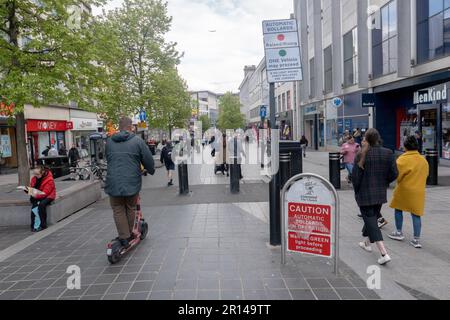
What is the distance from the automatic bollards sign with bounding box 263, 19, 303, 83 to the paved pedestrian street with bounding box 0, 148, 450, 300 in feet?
8.21

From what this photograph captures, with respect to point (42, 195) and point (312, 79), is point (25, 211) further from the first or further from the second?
point (312, 79)

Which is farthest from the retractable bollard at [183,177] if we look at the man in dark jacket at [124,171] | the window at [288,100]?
the window at [288,100]

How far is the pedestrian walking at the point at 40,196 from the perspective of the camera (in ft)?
23.4

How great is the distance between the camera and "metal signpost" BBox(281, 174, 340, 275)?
4188mm

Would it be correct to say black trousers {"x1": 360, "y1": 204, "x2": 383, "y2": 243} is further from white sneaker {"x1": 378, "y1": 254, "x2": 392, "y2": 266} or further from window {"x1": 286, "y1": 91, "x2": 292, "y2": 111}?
window {"x1": 286, "y1": 91, "x2": 292, "y2": 111}

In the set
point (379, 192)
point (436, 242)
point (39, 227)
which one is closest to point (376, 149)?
point (379, 192)

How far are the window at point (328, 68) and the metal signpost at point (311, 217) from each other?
26.8 metres

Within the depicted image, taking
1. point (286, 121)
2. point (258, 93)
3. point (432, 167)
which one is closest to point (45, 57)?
point (432, 167)

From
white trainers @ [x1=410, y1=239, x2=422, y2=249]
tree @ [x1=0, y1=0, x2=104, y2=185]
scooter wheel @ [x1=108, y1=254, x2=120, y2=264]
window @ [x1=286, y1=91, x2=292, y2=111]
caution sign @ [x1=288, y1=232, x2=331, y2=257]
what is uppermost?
window @ [x1=286, y1=91, x2=292, y2=111]

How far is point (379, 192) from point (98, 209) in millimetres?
6654

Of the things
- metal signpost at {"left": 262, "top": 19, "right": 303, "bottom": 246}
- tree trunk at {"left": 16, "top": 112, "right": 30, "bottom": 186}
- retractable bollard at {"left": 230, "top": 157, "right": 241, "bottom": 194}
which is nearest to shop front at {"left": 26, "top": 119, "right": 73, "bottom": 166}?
tree trunk at {"left": 16, "top": 112, "right": 30, "bottom": 186}

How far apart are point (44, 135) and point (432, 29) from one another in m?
24.6

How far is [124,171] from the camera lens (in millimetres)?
4949
